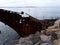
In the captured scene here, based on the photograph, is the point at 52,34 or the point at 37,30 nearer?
the point at 52,34

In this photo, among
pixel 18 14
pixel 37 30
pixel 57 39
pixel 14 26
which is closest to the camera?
pixel 57 39

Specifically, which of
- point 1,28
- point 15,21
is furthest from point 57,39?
point 1,28

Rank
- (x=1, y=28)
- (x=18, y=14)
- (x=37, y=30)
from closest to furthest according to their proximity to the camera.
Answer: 1. (x=37, y=30)
2. (x=18, y=14)
3. (x=1, y=28)

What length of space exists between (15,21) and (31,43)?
11.0 ft

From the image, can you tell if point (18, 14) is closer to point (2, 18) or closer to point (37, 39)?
A: point (2, 18)

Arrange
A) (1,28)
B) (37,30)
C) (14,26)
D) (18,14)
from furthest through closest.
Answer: (1,28), (14,26), (18,14), (37,30)

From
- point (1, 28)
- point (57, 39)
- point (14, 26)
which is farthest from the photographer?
Result: point (1, 28)

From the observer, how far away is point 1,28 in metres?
18.0

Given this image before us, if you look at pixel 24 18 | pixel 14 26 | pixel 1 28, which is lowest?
pixel 1 28

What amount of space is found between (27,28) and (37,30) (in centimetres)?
56

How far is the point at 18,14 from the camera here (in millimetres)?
10250

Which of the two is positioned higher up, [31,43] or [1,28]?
[31,43]

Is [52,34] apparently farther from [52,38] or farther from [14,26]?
[14,26]

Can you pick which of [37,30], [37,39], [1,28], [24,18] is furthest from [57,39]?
[1,28]
